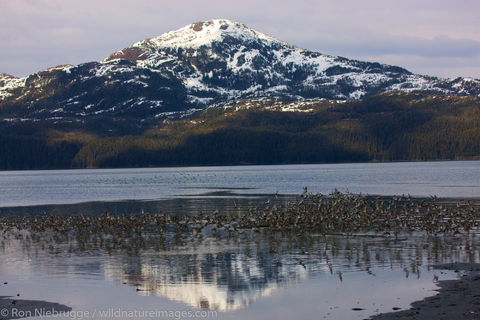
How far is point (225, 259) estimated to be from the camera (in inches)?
1464

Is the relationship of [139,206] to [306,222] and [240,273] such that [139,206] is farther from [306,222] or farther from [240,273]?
[240,273]

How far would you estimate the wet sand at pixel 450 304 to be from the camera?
22.8 m

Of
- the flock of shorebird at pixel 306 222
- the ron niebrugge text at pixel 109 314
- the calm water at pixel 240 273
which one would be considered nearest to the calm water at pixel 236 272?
the calm water at pixel 240 273

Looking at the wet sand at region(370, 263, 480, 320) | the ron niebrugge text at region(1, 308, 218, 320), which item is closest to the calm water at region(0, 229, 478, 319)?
the ron niebrugge text at region(1, 308, 218, 320)

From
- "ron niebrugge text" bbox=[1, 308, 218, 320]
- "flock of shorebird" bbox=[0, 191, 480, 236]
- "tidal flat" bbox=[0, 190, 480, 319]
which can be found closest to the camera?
"ron niebrugge text" bbox=[1, 308, 218, 320]

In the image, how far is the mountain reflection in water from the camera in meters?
30.0

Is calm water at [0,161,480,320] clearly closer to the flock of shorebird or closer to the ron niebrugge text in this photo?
the ron niebrugge text

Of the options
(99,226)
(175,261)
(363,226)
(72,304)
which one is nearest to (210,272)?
(175,261)

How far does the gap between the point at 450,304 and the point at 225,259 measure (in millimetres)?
15802

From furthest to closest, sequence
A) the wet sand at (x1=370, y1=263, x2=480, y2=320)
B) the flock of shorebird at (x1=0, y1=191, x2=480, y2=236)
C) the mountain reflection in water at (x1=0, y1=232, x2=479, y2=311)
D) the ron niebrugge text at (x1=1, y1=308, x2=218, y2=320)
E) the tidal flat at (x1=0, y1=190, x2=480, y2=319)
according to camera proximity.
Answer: the flock of shorebird at (x1=0, y1=191, x2=480, y2=236) → the mountain reflection in water at (x1=0, y1=232, x2=479, y2=311) → the tidal flat at (x1=0, y1=190, x2=480, y2=319) → the ron niebrugge text at (x1=1, y1=308, x2=218, y2=320) → the wet sand at (x1=370, y1=263, x2=480, y2=320)

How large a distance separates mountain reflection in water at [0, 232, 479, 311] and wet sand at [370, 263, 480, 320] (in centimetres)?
315

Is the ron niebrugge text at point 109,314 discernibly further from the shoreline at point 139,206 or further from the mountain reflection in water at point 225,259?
the shoreline at point 139,206

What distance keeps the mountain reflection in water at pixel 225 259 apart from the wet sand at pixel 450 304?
3.15m

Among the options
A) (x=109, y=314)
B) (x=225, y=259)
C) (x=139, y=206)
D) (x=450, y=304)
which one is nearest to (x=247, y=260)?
(x=225, y=259)
